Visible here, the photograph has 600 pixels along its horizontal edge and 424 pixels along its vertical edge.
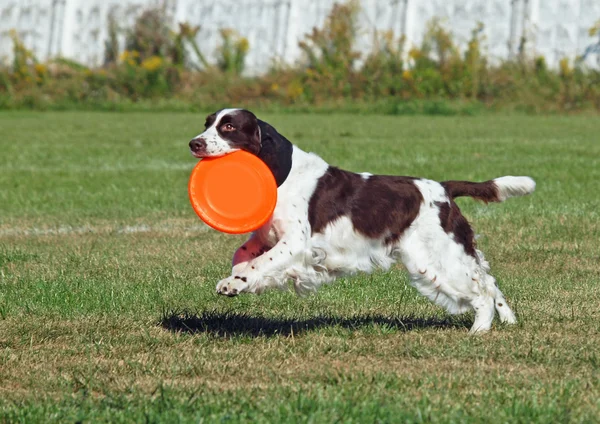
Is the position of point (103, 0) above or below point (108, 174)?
above

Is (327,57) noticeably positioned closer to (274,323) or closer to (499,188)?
(499,188)

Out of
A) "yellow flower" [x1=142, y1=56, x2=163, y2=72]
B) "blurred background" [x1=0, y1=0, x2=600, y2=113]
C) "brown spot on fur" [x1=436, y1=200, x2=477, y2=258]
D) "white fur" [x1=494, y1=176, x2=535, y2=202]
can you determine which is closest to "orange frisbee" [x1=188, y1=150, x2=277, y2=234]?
"brown spot on fur" [x1=436, y1=200, x2=477, y2=258]

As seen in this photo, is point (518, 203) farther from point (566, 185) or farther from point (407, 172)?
point (407, 172)

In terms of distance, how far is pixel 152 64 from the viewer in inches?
1175

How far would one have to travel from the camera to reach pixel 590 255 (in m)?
7.71

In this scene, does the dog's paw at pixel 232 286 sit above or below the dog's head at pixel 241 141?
below

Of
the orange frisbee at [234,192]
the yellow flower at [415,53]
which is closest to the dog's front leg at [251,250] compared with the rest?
the orange frisbee at [234,192]

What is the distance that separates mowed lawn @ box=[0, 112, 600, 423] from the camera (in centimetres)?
400

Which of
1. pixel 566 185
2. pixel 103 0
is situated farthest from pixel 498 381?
pixel 103 0

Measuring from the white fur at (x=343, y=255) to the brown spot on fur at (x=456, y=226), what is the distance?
0.09 feet

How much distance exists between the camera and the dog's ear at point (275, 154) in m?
5.22

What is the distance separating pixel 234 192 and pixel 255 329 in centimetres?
75

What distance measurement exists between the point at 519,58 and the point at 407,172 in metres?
15.5

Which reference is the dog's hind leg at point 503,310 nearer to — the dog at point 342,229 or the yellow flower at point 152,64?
the dog at point 342,229
